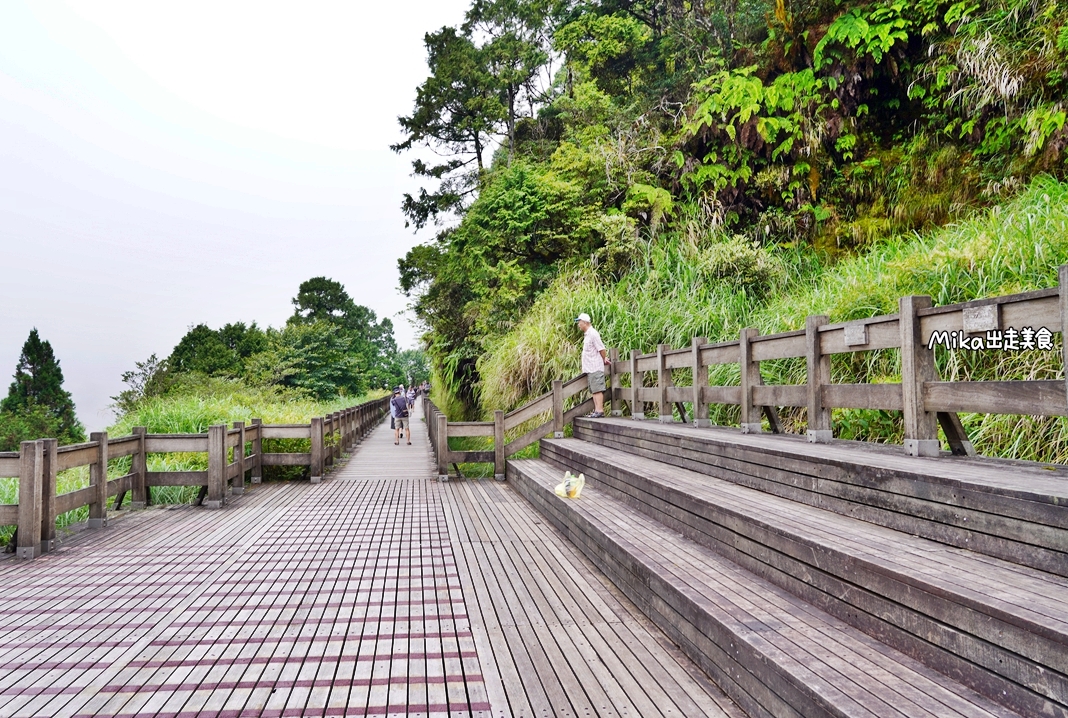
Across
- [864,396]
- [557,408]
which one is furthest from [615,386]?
[864,396]

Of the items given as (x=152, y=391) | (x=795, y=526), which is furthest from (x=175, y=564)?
(x=152, y=391)

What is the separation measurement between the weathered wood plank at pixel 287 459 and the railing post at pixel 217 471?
1.83m

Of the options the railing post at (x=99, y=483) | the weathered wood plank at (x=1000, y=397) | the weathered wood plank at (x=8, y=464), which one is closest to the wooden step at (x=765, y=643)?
the weathered wood plank at (x=1000, y=397)

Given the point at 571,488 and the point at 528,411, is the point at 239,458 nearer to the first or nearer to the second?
the point at 528,411

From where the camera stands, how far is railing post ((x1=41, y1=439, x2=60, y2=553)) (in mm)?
5875

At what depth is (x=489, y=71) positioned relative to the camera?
21828mm

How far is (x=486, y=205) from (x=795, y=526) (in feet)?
38.4

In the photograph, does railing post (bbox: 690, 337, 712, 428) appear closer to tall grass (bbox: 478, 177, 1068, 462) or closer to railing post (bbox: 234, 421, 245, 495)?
tall grass (bbox: 478, 177, 1068, 462)

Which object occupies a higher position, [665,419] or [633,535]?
[665,419]

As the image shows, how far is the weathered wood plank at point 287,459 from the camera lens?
10.1m

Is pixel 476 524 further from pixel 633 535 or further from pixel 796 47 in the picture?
pixel 796 47

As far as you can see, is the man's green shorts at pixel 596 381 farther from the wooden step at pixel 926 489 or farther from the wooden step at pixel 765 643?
the wooden step at pixel 765 643

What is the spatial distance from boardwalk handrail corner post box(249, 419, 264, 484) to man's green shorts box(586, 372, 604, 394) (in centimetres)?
491

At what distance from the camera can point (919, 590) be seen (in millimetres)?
2451
